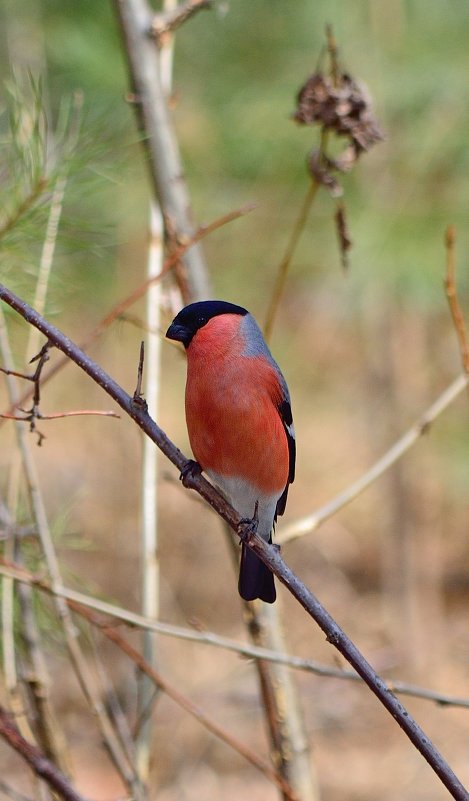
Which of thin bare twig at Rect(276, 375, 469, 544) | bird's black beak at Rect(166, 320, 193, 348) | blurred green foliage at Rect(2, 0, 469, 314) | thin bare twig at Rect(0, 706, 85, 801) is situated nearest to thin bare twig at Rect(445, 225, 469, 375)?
thin bare twig at Rect(276, 375, 469, 544)

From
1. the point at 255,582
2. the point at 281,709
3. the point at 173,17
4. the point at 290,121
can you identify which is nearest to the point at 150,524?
the point at 255,582

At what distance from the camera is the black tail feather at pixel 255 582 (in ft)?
6.91

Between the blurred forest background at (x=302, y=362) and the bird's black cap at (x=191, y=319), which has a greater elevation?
the blurred forest background at (x=302, y=362)

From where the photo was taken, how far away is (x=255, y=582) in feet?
7.07

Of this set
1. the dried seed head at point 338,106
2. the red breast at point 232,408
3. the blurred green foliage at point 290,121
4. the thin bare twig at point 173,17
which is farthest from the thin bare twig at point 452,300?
the blurred green foliage at point 290,121

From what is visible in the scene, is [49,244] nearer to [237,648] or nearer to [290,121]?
[237,648]

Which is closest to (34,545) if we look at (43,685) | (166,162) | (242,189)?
(43,685)

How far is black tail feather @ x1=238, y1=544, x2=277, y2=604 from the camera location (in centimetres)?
211

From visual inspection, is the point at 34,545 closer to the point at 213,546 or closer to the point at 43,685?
the point at 43,685

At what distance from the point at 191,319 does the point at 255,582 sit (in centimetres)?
64

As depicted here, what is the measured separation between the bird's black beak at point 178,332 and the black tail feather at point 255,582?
499mm

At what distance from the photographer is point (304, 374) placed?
8.75m

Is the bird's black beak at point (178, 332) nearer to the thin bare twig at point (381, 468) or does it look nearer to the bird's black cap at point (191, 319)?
the bird's black cap at point (191, 319)

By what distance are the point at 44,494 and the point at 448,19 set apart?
5.23m
